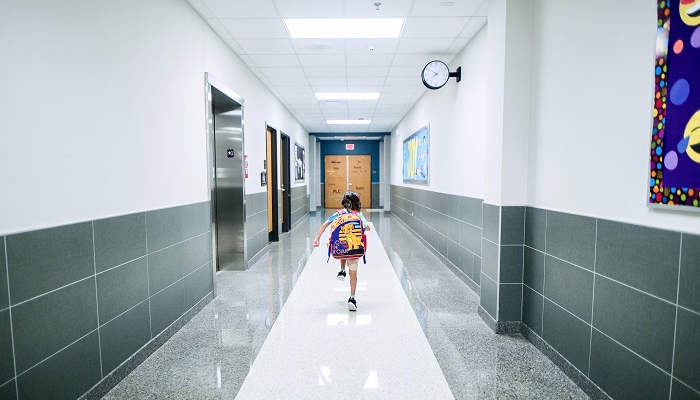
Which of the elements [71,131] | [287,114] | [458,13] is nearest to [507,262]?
[458,13]

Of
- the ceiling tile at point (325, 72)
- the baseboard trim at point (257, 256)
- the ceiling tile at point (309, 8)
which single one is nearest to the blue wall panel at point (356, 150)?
the baseboard trim at point (257, 256)

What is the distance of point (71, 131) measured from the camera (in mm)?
2164

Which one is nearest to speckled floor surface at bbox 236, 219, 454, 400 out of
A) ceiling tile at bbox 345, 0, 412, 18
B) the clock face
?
the clock face

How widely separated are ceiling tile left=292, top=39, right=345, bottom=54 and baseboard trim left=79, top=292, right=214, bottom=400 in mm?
3318

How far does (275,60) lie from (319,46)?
889 millimetres

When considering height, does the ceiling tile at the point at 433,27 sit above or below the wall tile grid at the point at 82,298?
above

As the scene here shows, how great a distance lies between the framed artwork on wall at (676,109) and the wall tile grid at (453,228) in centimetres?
251

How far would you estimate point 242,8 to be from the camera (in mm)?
3789

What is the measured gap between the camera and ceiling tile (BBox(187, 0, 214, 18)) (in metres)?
3.68

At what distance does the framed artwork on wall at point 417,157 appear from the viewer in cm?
723

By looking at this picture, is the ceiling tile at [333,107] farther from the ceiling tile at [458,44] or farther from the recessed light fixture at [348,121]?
the ceiling tile at [458,44]

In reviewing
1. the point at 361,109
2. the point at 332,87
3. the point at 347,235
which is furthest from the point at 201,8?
the point at 361,109

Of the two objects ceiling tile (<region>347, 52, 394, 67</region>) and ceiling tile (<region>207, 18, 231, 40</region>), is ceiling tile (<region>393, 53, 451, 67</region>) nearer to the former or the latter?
ceiling tile (<region>347, 52, 394, 67</region>)

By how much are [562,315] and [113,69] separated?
3.57 metres
